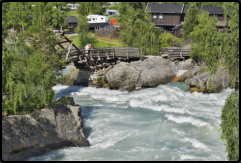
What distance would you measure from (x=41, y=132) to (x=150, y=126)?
8235 mm

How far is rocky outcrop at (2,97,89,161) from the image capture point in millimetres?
15938

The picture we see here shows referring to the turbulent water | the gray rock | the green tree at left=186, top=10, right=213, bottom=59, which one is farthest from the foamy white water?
the green tree at left=186, top=10, right=213, bottom=59

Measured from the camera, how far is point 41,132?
17.3m

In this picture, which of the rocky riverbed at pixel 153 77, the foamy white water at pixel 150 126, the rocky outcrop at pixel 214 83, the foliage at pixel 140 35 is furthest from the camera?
the foliage at pixel 140 35

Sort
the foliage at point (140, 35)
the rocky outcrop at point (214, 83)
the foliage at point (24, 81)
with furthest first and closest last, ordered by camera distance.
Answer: the foliage at point (140, 35), the rocky outcrop at point (214, 83), the foliage at point (24, 81)

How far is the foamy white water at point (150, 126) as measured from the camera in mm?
17062

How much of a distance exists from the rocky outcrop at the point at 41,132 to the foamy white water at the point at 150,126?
0.60 m

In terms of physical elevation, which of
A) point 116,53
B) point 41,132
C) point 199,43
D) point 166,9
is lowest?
point 41,132

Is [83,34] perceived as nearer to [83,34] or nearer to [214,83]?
[83,34]

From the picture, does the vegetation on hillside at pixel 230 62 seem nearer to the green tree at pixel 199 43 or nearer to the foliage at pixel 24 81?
the foliage at pixel 24 81

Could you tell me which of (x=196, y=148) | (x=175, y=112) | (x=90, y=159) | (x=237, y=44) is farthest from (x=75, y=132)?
(x=237, y=44)

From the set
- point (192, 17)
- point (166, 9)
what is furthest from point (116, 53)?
point (166, 9)

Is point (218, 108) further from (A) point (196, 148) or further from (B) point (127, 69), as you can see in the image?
(B) point (127, 69)

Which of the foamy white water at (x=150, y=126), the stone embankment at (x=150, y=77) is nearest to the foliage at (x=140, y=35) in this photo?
the stone embankment at (x=150, y=77)
